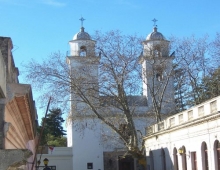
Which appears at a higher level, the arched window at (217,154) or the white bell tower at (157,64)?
the white bell tower at (157,64)

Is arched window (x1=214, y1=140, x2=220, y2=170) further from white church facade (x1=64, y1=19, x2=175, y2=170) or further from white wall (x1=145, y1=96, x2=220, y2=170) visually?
white church facade (x1=64, y1=19, x2=175, y2=170)

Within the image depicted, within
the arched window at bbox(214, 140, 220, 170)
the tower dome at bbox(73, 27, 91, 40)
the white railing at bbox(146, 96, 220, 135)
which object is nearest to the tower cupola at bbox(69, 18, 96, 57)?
the tower dome at bbox(73, 27, 91, 40)

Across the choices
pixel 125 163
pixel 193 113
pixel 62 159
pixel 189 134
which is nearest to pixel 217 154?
pixel 193 113

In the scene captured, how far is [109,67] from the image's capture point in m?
33.4

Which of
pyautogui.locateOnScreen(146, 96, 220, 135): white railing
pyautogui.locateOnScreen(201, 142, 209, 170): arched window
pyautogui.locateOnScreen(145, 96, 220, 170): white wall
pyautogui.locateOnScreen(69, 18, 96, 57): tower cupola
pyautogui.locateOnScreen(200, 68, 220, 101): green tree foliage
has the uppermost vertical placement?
pyautogui.locateOnScreen(69, 18, 96, 57): tower cupola

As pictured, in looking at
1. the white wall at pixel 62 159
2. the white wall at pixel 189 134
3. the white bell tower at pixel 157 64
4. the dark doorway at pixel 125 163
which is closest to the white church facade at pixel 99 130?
the dark doorway at pixel 125 163

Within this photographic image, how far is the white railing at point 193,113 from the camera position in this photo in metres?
21.5

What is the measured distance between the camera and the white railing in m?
21.5

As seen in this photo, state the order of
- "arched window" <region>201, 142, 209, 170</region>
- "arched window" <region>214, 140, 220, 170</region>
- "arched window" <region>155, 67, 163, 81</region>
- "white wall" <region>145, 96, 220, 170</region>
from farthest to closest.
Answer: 1. "arched window" <region>155, 67, 163, 81</region>
2. "arched window" <region>201, 142, 209, 170</region>
3. "white wall" <region>145, 96, 220, 170</region>
4. "arched window" <region>214, 140, 220, 170</region>

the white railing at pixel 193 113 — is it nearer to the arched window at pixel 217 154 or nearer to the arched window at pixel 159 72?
the arched window at pixel 217 154

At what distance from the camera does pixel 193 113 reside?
2528cm

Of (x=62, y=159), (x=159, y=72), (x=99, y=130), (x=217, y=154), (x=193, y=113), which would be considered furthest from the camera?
(x=99, y=130)

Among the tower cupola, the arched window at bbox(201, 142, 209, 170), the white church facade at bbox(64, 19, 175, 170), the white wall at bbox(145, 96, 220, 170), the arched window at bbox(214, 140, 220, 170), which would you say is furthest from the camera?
the tower cupola

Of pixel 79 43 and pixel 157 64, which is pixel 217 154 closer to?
pixel 157 64
